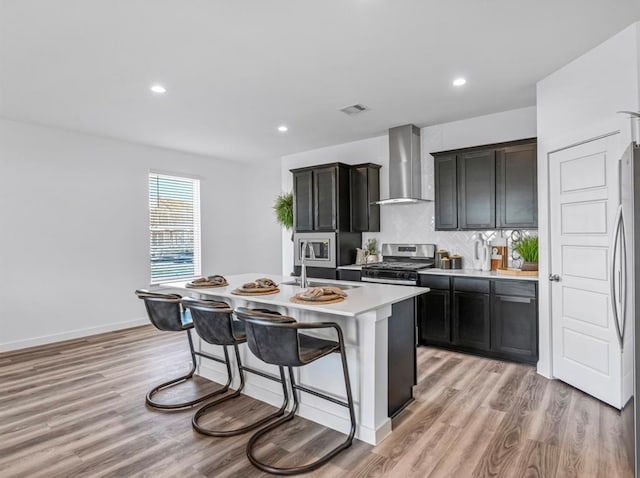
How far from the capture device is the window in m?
6.02

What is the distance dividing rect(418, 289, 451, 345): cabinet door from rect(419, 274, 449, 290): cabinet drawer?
5 centimetres

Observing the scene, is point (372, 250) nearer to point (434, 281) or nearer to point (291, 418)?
point (434, 281)

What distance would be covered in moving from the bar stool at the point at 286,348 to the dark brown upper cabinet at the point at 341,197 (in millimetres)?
3057

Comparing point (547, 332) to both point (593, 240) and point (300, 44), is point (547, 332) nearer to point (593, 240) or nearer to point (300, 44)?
point (593, 240)

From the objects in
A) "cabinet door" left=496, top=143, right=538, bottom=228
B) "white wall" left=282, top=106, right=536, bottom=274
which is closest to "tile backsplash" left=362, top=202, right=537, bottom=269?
"white wall" left=282, top=106, right=536, bottom=274

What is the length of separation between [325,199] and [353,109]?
147cm

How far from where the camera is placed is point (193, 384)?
3.42 m

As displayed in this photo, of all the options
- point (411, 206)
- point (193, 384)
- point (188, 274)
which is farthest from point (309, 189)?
point (193, 384)

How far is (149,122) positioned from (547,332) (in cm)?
499

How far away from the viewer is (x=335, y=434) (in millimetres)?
2514

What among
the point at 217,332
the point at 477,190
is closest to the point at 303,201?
the point at 477,190

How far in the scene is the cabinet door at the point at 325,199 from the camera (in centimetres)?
530

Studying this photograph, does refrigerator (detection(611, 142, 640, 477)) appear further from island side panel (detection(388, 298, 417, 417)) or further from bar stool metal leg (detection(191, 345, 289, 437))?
bar stool metal leg (detection(191, 345, 289, 437))

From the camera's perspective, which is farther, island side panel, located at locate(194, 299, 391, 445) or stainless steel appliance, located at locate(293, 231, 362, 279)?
stainless steel appliance, located at locate(293, 231, 362, 279)
